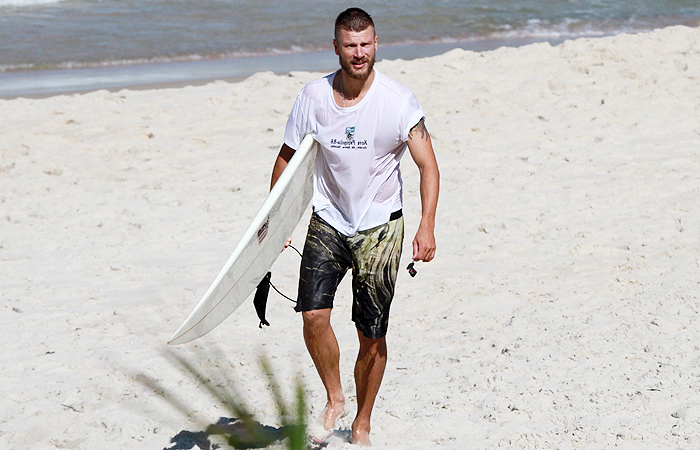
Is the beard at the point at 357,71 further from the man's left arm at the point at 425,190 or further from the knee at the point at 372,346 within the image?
the knee at the point at 372,346

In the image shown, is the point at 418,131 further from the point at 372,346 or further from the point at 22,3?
the point at 22,3

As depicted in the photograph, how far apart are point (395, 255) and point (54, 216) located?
3.73m

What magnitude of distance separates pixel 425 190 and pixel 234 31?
13.3 meters

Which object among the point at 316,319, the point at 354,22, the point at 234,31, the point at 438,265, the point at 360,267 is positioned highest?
the point at 354,22

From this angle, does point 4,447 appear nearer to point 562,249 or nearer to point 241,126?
point 562,249

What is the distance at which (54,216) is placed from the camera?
6.21m

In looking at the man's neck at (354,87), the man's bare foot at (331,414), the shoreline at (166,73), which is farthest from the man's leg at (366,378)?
the shoreline at (166,73)

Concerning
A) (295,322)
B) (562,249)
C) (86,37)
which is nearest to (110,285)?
(295,322)

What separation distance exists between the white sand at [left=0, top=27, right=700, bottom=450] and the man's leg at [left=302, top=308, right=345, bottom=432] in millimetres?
149

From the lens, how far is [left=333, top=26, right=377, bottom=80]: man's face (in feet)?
10.1

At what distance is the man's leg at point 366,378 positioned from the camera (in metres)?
3.42

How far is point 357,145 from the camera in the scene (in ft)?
10.4

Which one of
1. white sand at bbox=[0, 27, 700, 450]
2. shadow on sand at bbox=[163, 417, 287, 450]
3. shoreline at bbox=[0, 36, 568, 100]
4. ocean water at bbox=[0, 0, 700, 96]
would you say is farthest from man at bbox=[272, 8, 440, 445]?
ocean water at bbox=[0, 0, 700, 96]

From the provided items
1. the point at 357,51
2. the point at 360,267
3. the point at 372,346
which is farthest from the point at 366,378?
the point at 357,51
